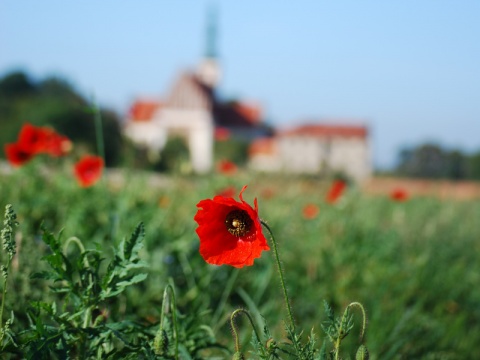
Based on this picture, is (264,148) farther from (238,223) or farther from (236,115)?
(238,223)

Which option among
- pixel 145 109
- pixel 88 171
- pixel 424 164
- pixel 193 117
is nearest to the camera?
pixel 88 171

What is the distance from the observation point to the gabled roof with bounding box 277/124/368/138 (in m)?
39.8

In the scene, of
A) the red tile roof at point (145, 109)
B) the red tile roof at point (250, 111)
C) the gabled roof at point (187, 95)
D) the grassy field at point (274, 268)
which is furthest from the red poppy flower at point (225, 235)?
Answer: the red tile roof at point (250, 111)

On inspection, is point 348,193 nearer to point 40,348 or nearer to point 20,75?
point 40,348

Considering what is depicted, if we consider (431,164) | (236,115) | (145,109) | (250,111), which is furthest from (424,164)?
(250,111)

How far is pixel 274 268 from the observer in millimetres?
2684

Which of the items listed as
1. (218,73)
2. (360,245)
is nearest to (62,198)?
(360,245)

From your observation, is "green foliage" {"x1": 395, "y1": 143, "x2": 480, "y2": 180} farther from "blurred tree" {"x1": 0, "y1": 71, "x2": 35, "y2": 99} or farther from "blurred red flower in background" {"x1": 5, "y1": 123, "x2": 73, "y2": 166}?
"blurred tree" {"x1": 0, "y1": 71, "x2": 35, "y2": 99}

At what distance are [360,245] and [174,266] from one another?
162 cm

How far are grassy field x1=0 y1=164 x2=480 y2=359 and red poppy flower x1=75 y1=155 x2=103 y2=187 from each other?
6 centimetres

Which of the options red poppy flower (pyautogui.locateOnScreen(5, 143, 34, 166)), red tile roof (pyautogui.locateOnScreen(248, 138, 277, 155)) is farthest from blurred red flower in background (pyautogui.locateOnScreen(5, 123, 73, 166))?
red tile roof (pyautogui.locateOnScreen(248, 138, 277, 155))

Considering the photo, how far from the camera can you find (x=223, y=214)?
3.30ft

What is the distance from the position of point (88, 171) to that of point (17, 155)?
346 mm

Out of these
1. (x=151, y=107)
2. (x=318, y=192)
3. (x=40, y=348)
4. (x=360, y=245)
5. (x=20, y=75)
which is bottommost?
(x=151, y=107)
